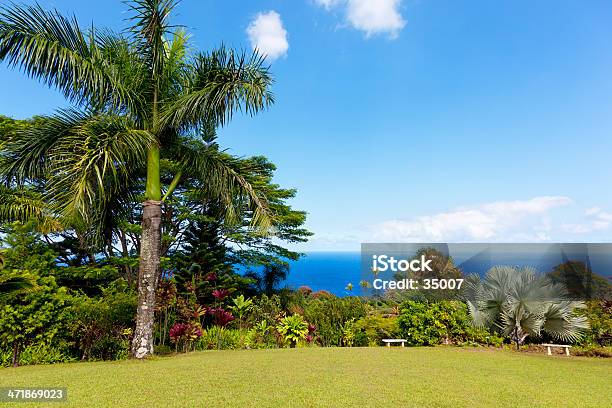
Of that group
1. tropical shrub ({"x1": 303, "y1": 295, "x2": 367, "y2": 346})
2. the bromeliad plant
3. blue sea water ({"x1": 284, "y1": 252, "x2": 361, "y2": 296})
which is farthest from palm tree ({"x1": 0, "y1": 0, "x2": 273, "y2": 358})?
blue sea water ({"x1": 284, "y1": 252, "x2": 361, "y2": 296})

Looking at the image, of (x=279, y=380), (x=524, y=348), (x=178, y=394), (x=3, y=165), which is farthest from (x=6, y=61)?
(x=524, y=348)

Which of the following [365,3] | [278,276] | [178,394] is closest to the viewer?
[178,394]

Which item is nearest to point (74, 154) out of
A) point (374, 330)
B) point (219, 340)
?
point (219, 340)

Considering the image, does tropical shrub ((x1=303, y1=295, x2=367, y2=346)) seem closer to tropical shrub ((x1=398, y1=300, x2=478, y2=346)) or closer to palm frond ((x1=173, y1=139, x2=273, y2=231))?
tropical shrub ((x1=398, y1=300, x2=478, y2=346))

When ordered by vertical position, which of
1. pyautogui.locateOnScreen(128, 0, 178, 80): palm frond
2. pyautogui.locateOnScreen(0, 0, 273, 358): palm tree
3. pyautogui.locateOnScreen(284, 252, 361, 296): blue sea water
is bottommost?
pyautogui.locateOnScreen(284, 252, 361, 296): blue sea water

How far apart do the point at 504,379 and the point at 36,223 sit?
372 inches

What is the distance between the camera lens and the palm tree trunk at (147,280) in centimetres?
711

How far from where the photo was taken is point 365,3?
930 cm

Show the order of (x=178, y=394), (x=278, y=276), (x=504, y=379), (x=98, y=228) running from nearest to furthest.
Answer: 1. (x=178, y=394)
2. (x=504, y=379)
3. (x=98, y=228)
4. (x=278, y=276)

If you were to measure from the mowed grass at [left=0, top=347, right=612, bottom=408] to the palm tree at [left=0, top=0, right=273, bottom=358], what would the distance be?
1.80 meters

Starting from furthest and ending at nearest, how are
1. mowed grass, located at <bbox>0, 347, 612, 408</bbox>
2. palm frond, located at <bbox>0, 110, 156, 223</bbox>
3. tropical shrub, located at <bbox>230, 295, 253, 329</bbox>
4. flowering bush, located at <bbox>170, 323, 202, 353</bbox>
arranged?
tropical shrub, located at <bbox>230, 295, 253, 329</bbox>
flowering bush, located at <bbox>170, 323, 202, 353</bbox>
palm frond, located at <bbox>0, 110, 156, 223</bbox>
mowed grass, located at <bbox>0, 347, 612, 408</bbox>

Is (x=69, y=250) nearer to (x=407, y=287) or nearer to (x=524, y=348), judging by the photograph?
(x=407, y=287)

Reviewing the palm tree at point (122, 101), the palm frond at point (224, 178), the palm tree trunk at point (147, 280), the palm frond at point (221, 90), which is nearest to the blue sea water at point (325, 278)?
the palm frond at point (224, 178)

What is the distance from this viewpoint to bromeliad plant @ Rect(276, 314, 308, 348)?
939cm
